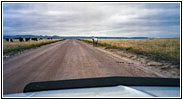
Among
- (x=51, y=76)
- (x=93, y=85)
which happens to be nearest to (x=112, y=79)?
(x=93, y=85)

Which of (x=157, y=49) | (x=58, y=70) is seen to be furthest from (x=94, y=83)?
(x=157, y=49)

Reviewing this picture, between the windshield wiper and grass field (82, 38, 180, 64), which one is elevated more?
grass field (82, 38, 180, 64)

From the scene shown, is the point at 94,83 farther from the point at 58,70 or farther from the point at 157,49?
the point at 157,49

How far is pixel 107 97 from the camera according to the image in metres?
2.96

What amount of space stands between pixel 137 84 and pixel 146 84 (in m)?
0.15

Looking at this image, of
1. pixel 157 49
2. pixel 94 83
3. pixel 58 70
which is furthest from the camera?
pixel 157 49


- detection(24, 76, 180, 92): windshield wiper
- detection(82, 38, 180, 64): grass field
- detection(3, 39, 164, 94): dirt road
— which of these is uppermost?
detection(82, 38, 180, 64): grass field

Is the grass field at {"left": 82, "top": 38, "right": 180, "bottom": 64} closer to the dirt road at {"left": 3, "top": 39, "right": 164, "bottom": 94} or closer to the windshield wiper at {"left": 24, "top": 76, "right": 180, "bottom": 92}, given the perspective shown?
the dirt road at {"left": 3, "top": 39, "right": 164, "bottom": 94}

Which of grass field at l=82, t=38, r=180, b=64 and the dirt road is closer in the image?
the dirt road

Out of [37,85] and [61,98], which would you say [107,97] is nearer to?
[61,98]

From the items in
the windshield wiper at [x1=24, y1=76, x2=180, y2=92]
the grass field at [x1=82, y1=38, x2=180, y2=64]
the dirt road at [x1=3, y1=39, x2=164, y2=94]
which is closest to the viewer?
the windshield wiper at [x1=24, y1=76, x2=180, y2=92]

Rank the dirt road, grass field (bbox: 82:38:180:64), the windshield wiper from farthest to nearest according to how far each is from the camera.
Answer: grass field (bbox: 82:38:180:64)
the dirt road
the windshield wiper

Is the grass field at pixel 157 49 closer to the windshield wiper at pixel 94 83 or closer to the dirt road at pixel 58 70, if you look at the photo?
the dirt road at pixel 58 70

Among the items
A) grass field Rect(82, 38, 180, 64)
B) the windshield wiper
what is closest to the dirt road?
the windshield wiper
